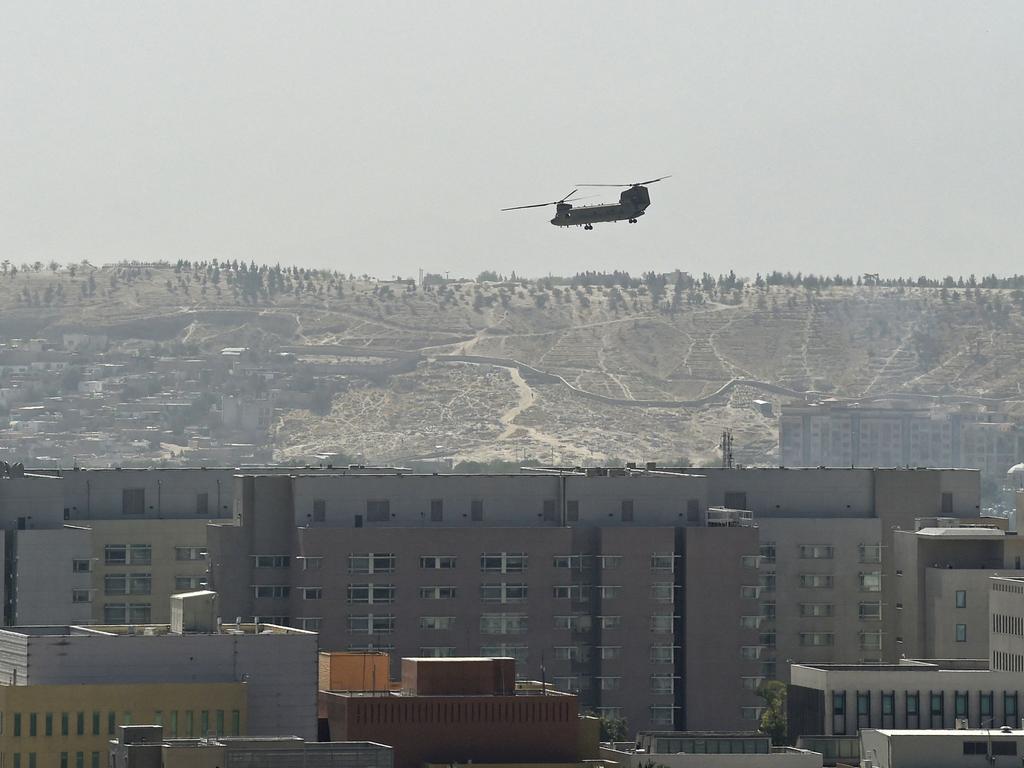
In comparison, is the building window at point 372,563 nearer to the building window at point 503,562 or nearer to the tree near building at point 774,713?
the building window at point 503,562

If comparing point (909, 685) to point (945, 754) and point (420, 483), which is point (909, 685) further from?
point (420, 483)

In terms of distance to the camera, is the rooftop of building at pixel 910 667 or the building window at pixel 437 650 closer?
the rooftop of building at pixel 910 667

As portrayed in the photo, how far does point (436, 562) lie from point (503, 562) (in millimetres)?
3952

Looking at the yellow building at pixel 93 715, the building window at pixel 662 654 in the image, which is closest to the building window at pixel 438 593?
the building window at pixel 662 654

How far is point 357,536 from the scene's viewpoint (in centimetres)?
19100

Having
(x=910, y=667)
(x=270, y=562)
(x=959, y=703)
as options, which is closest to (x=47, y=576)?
(x=270, y=562)

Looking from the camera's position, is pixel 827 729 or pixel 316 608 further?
pixel 316 608

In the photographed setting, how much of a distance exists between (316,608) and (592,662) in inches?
640

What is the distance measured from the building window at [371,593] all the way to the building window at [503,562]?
573 centimetres

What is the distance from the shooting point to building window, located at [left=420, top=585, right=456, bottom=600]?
192125 mm

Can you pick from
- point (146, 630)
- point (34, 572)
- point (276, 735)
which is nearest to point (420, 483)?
point (34, 572)

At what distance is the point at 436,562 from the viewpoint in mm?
192625

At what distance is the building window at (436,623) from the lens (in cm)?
19175

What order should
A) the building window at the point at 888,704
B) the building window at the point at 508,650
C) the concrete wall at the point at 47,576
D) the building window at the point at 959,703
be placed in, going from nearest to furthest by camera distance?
the building window at the point at 959,703
the building window at the point at 888,704
the building window at the point at 508,650
the concrete wall at the point at 47,576
